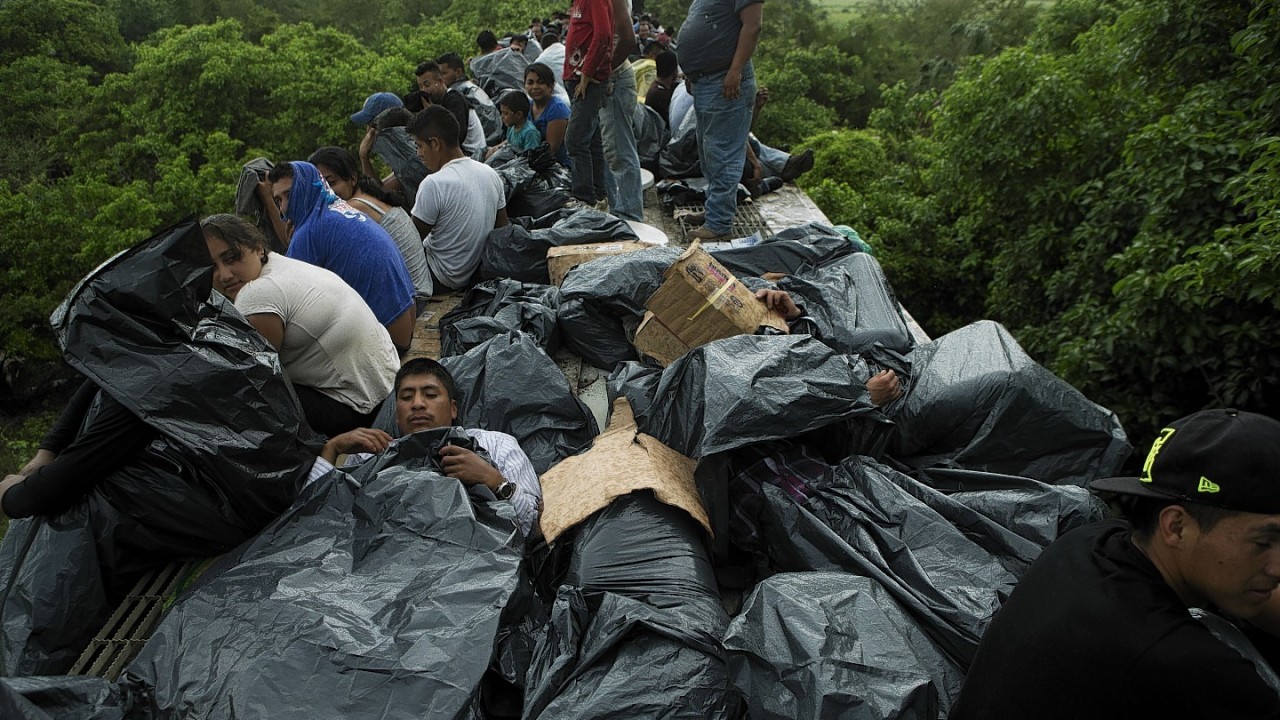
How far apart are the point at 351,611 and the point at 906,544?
4.78 feet

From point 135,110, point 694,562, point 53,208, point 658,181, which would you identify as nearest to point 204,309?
point 694,562

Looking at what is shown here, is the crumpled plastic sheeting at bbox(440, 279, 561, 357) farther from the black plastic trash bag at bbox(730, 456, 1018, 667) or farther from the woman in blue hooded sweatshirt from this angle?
the black plastic trash bag at bbox(730, 456, 1018, 667)

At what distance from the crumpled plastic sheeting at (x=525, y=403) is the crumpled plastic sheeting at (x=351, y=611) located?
671 mm

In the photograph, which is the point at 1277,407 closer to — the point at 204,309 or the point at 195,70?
the point at 204,309

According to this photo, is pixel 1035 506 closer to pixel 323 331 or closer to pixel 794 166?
pixel 323 331

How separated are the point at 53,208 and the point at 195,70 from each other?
14.7 feet

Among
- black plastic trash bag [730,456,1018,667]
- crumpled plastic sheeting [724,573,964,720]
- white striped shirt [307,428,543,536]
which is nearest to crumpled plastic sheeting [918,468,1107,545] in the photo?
black plastic trash bag [730,456,1018,667]

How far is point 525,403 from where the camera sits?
3232 mm

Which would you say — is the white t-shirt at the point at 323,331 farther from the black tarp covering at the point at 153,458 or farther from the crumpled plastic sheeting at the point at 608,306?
the crumpled plastic sheeting at the point at 608,306

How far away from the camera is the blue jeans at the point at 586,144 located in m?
5.32

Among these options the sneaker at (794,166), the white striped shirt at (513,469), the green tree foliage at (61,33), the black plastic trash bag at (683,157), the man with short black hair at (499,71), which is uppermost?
the white striped shirt at (513,469)

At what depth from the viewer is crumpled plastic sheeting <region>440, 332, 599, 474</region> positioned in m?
3.18

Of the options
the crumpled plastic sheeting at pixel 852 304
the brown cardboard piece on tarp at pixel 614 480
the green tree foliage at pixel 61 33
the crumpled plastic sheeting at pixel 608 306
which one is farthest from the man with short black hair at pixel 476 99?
the green tree foliage at pixel 61 33

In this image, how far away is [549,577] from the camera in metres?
2.48
